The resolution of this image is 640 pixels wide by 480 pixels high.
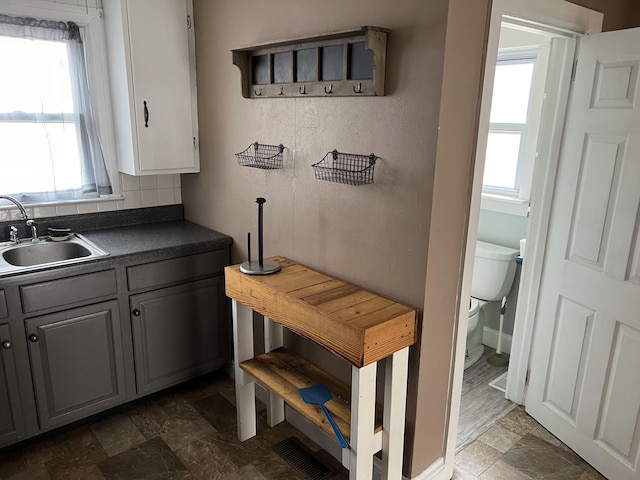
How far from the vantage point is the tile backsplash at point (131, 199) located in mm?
2613

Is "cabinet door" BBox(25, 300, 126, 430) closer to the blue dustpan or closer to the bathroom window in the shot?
the blue dustpan

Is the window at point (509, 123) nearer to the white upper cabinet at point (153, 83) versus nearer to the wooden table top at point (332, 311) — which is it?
the wooden table top at point (332, 311)

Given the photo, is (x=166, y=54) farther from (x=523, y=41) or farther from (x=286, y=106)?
(x=523, y=41)

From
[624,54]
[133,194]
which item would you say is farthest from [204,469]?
[624,54]

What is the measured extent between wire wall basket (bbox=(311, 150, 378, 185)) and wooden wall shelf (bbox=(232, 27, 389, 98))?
9.4 inches

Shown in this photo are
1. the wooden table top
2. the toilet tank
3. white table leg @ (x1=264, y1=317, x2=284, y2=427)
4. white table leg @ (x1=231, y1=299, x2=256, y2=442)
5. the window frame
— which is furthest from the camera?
the toilet tank

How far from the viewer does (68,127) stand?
2.62 m

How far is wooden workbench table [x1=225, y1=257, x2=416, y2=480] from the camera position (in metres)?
1.63

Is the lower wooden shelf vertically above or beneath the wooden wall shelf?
beneath

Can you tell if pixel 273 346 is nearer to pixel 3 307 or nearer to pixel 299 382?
pixel 299 382

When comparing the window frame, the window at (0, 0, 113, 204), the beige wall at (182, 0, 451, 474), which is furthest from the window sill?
the window at (0, 0, 113, 204)

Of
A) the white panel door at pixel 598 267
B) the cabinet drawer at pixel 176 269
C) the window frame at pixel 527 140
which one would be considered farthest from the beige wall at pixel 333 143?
the window frame at pixel 527 140

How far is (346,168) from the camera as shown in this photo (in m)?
1.93

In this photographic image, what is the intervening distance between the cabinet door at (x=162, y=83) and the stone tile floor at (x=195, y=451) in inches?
54.0
